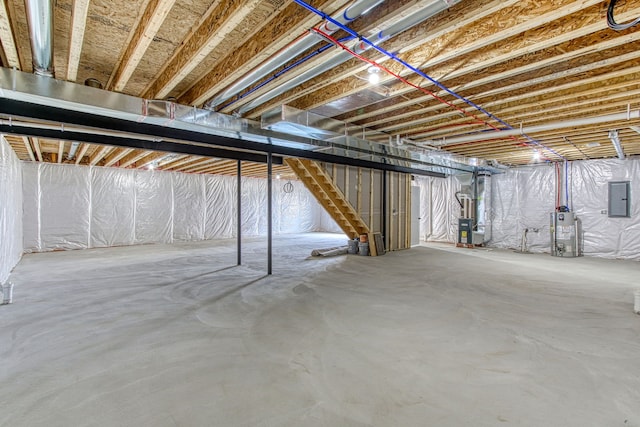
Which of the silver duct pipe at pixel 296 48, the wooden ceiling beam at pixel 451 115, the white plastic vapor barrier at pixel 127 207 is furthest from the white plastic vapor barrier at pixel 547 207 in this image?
the silver duct pipe at pixel 296 48

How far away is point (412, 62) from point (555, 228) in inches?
252

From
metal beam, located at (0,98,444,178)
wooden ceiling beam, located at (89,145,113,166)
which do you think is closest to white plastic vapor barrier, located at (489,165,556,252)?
metal beam, located at (0,98,444,178)

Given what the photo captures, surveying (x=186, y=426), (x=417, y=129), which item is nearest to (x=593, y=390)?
(x=186, y=426)

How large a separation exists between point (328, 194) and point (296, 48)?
437 centimetres

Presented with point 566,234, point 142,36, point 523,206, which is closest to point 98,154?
point 142,36

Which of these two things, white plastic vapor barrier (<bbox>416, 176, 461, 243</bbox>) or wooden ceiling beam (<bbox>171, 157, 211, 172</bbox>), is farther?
white plastic vapor barrier (<bbox>416, 176, 461, 243</bbox>)

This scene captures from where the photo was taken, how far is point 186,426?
4.75ft

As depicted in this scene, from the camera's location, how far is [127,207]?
8.20 metres

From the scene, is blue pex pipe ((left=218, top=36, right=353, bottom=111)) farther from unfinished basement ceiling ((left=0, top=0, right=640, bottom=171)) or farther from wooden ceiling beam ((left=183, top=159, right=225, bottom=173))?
wooden ceiling beam ((left=183, top=159, right=225, bottom=173))

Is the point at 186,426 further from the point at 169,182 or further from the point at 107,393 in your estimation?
the point at 169,182

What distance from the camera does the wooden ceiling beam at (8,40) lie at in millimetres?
1879

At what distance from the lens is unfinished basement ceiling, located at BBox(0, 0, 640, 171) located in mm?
1957

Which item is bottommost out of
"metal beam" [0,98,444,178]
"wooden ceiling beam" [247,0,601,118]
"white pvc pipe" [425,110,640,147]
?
"metal beam" [0,98,444,178]

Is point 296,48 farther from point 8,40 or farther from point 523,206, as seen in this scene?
point 523,206
